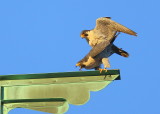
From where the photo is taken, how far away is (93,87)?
11.2 feet

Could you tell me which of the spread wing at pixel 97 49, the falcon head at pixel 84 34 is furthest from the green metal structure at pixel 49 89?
the falcon head at pixel 84 34

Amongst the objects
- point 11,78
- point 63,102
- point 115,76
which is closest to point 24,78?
point 11,78

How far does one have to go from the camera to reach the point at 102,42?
7.39m

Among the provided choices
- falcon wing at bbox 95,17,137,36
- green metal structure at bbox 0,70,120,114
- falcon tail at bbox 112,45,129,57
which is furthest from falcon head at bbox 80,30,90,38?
green metal structure at bbox 0,70,120,114

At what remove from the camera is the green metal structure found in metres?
3.26

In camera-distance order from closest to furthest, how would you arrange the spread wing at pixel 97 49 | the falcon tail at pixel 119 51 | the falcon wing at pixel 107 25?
the spread wing at pixel 97 49
the falcon wing at pixel 107 25
the falcon tail at pixel 119 51

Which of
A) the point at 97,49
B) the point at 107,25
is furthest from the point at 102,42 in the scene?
the point at 107,25

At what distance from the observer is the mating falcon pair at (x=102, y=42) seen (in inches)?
276

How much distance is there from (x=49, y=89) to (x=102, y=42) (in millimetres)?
4109

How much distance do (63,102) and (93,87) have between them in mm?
295

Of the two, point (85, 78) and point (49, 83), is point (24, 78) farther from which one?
point (85, 78)

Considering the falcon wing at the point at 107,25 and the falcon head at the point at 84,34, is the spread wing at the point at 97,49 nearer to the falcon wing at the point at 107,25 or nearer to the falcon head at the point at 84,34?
the falcon wing at the point at 107,25

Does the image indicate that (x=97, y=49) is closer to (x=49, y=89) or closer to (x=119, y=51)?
(x=119, y=51)

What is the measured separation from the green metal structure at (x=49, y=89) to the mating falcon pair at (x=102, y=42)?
316cm
